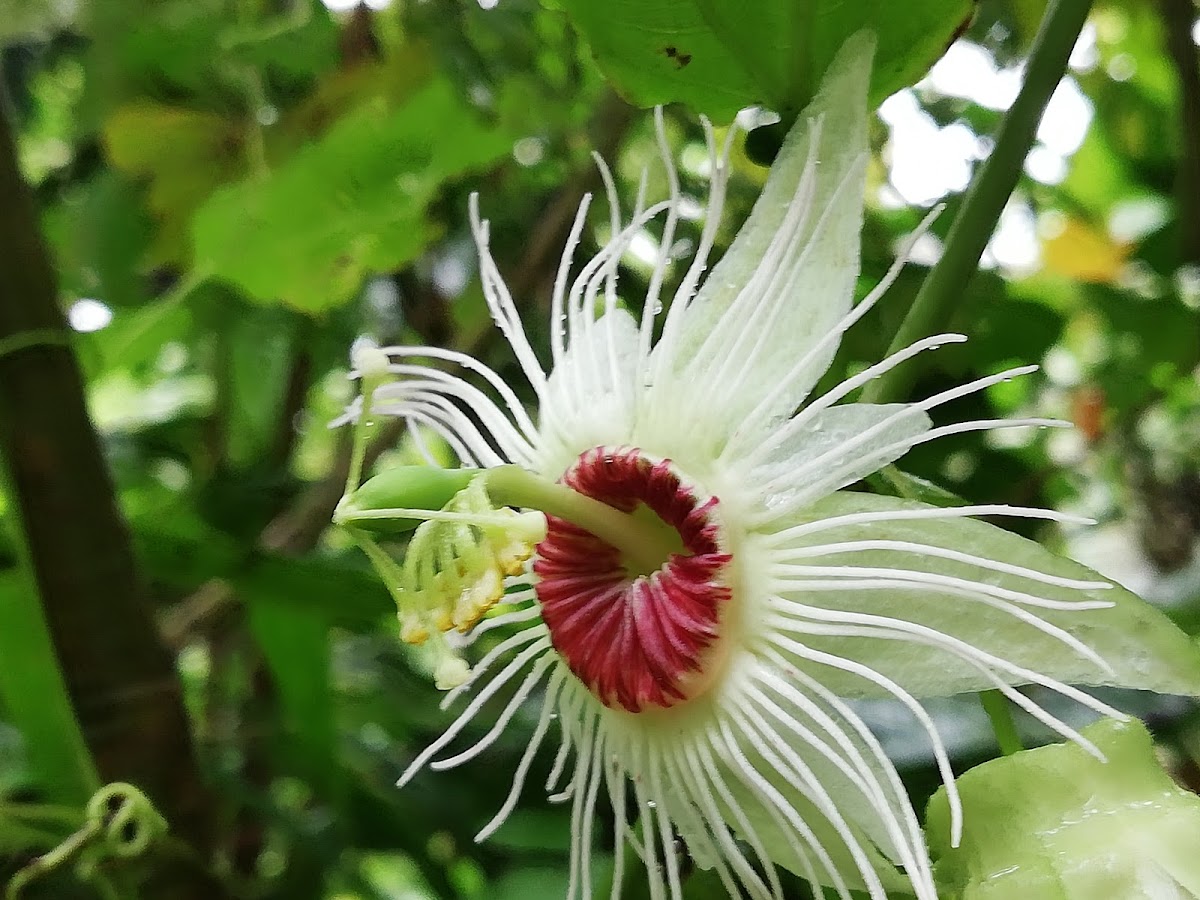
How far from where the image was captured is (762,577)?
341 millimetres

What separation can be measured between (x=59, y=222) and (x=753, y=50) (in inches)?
42.6

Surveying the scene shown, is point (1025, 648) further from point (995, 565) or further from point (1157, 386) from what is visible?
point (1157, 386)

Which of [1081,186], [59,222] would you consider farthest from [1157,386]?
[59,222]

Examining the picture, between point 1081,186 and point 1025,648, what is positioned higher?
point 1081,186

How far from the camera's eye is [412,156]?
34.1 inches

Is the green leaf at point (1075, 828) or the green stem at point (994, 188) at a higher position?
the green stem at point (994, 188)

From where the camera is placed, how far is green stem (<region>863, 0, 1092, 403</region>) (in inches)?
14.0

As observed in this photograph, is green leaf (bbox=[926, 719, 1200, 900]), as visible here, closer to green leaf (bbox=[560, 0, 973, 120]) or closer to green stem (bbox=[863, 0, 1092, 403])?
green stem (bbox=[863, 0, 1092, 403])

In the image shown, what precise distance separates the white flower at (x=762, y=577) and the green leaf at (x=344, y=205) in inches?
16.9

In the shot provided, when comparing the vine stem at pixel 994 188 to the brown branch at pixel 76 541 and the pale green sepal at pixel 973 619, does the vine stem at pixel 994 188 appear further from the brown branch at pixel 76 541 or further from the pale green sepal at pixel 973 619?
the brown branch at pixel 76 541

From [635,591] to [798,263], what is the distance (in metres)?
0.13

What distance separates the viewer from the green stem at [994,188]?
36 cm

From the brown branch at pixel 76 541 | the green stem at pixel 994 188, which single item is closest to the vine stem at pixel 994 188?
the green stem at pixel 994 188

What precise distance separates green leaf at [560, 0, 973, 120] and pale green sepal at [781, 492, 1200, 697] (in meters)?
0.16
